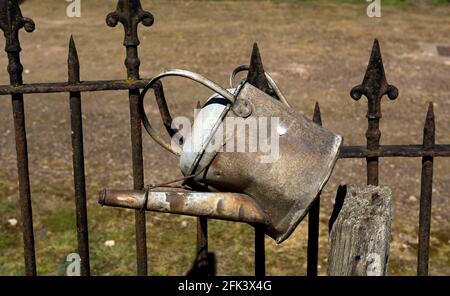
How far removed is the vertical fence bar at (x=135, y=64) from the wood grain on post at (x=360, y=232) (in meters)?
0.64

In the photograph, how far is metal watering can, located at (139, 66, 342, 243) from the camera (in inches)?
80.2

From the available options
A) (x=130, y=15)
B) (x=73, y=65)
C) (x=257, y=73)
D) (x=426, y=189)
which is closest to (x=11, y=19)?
(x=73, y=65)

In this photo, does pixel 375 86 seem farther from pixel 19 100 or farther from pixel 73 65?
pixel 19 100

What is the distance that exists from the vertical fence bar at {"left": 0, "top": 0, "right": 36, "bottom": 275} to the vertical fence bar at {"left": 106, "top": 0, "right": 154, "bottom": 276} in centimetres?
31

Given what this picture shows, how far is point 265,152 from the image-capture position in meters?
2.04

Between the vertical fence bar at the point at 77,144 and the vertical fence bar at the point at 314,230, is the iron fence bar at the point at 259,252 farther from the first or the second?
the vertical fence bar at the point at 77,144

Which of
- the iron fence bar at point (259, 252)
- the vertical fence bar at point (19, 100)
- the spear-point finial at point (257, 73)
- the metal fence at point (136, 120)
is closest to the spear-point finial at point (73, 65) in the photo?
the metal fence at point (136, 120)

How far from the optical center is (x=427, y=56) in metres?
8.54

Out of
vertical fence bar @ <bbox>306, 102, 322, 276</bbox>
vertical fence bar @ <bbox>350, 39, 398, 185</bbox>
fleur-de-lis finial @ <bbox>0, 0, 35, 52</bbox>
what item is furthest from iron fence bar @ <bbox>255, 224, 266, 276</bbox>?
fleur-de-lis finial @ <bbox>0, 0, 35, 52</bbox>

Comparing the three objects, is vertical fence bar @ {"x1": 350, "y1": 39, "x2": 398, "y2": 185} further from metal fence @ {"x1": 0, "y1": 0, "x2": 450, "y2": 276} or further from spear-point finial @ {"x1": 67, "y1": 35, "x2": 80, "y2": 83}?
spear-point finial @ {"x1": 67, "y1": 35, "x2": 80, "y2": 83}

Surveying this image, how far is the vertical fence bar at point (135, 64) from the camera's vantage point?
239 centimetres

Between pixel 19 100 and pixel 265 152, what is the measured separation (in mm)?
980
